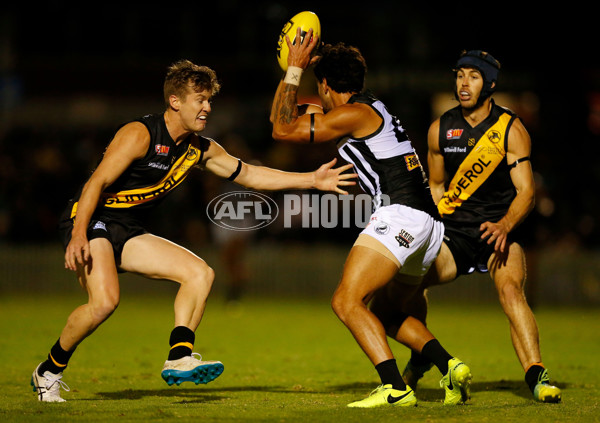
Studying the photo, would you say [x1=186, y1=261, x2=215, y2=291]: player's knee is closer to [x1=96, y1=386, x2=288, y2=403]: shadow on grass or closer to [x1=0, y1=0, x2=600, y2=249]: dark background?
[x1=96, y1=386, x2=288, y2=403]: shadow on grass

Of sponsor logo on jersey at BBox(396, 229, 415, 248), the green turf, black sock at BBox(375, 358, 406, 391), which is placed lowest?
the green turf

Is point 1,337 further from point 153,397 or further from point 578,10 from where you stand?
point 578,10

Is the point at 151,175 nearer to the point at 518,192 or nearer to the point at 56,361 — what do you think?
the point at 56,361

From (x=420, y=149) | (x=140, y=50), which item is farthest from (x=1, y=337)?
(x=140, y=50)

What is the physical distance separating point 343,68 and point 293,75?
383 millimetres

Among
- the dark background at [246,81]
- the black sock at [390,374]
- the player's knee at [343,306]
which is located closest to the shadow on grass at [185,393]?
the player's knee at [343,306]

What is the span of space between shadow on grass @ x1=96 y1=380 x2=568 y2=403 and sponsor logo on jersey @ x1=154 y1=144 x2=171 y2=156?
1906 millimetres

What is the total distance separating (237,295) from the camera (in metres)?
16.1

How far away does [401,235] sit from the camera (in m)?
6.51

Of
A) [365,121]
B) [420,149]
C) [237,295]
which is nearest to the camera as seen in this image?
[365,121]

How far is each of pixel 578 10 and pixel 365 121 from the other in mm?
17001

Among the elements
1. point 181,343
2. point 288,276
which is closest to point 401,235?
point 181,343

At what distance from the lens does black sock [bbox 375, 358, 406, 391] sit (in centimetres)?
633

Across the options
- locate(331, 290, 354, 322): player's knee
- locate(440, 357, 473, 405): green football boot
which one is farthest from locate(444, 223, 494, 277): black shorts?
locate(331, 290, 354, 322): player's knee
